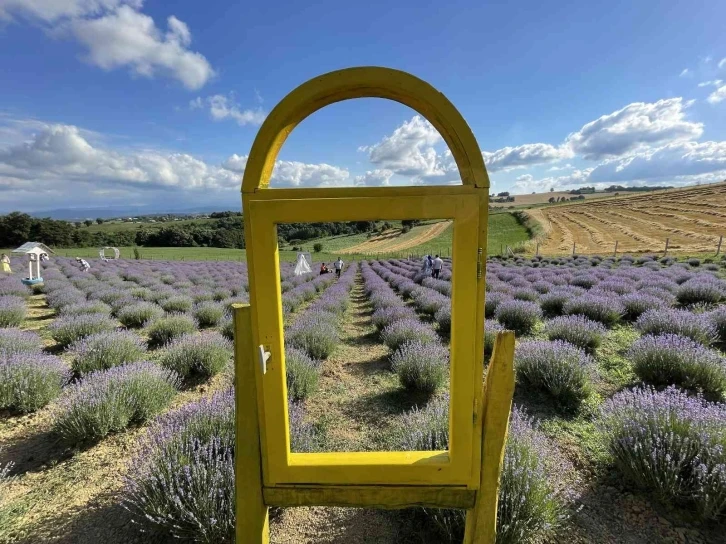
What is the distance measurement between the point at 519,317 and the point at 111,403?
6.09 meters

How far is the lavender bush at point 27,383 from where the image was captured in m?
3.47

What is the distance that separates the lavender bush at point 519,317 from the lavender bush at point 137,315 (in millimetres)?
7032

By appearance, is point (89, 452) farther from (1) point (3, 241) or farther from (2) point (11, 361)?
(1) point (3, 241)

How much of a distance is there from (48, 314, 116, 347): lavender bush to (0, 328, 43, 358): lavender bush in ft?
1.61

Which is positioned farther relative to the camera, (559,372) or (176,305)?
(176,305)

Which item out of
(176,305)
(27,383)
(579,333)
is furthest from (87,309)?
(579,333)

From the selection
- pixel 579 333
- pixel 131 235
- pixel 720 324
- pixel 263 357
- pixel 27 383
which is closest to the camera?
pixel 263 357

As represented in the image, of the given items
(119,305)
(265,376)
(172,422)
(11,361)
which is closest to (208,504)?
(172,422)

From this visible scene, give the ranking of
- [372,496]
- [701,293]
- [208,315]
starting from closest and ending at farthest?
[372,496], [208,315], [701,293]

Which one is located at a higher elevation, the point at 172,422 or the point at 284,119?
the point at 284,119

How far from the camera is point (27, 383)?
3445 millimetres

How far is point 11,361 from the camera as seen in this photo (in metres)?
3.68

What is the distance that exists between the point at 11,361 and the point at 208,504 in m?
3.37

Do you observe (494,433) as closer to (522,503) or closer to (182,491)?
(522,503)
